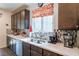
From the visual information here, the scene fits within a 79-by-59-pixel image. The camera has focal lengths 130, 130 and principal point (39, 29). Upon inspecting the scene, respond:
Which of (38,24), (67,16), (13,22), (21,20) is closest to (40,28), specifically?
(38,24)

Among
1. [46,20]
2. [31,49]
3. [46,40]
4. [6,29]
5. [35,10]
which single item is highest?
[35,10]

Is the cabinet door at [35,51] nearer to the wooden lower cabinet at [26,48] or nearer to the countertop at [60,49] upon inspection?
the countertop at [60,49]

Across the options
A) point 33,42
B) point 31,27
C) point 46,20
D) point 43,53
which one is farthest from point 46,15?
point 43,53

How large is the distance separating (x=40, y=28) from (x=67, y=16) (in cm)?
66

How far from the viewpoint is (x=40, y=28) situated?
253 cm

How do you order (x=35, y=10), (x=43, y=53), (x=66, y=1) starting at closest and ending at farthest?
(x=66, y=1), (x=43, y=53), (x=35, y=10)

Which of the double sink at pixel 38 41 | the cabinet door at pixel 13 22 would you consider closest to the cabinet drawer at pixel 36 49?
the double sink at pixel 38 41

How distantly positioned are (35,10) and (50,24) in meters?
0.42

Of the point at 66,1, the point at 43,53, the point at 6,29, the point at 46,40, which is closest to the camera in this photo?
the point at 66,1

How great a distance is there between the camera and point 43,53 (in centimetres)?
215

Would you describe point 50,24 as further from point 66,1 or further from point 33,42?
point 66,1

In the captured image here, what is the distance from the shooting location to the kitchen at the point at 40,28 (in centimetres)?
203

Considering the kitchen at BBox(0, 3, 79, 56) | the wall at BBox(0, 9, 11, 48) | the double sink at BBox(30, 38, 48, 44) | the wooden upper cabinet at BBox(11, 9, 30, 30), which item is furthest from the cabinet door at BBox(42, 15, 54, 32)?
the wall at BBox(0, 9, 11, 48)

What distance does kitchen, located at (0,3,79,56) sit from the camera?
2.03 metres
